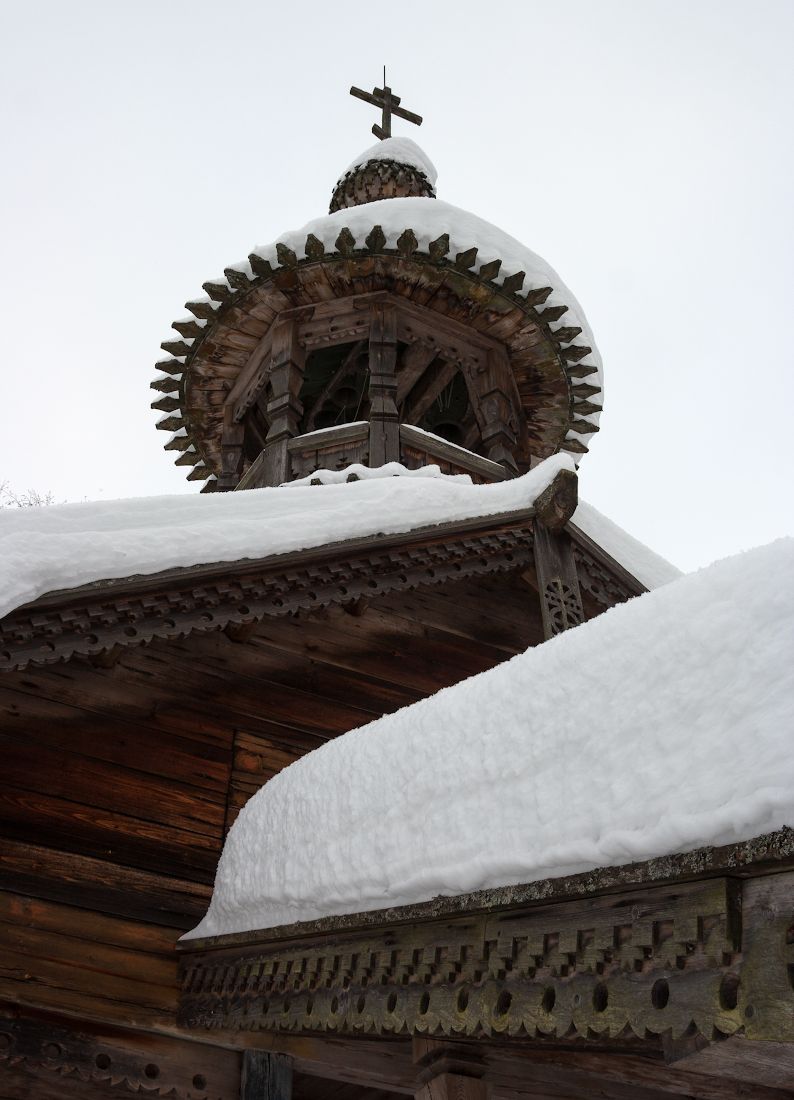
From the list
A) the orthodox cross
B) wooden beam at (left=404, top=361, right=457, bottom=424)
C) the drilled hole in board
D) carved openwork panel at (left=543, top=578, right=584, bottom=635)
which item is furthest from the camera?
the orthodox cross

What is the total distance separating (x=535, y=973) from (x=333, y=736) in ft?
10.9

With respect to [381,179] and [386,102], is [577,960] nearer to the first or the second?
[381,179]

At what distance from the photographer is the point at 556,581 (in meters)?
5.73

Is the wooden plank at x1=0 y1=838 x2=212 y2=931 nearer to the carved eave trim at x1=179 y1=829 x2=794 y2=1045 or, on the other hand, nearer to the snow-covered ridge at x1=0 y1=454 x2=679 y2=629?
the carved eave trim at x1=179 y1=829 x2=794 y2=1045

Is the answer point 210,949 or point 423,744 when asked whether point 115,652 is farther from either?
point 423,744

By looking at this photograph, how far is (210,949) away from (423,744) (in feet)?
5.93

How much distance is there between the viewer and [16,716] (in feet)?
15.0

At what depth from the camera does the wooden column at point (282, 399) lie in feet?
23.6

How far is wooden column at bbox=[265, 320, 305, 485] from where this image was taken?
283 inches

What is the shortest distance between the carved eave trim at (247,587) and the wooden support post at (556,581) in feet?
0.37

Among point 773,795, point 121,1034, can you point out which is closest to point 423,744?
point 773,795

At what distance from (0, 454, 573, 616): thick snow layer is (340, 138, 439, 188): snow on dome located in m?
6.36

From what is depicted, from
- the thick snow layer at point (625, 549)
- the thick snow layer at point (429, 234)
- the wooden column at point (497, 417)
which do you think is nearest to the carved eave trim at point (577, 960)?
the thick snow layer at point (625, 549)

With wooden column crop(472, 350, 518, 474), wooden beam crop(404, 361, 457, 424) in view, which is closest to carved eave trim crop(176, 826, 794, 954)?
wooden column crop(472, 350, 518, 474)
